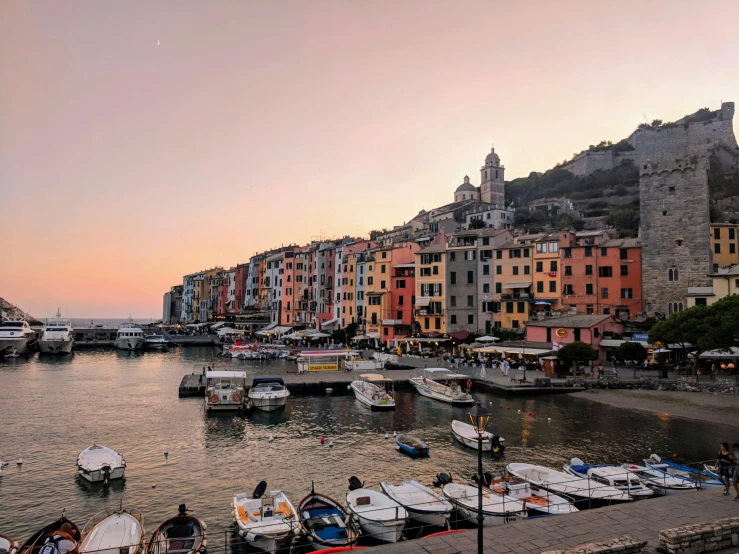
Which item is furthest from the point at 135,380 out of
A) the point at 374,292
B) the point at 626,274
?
the point at 626,274

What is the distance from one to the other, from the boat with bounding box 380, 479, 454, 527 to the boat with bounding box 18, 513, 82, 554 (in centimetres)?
1065

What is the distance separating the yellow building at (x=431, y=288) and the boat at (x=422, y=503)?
53077mm

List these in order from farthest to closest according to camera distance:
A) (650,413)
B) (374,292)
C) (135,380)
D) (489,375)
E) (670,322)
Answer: (374,292)
(135,380)
(489,375)
(670,322)
(650,413)

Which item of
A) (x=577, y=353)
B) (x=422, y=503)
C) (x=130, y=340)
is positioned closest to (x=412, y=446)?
(x=422, y=503)

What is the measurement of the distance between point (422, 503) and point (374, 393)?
2280 centimetres

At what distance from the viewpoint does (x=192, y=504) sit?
20906mm

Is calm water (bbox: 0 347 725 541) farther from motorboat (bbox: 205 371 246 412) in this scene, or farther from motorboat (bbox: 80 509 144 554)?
motorboat (bbox: 80 509 144 554)

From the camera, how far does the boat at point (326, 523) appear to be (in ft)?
53.3

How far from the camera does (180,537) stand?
16781 millimetres

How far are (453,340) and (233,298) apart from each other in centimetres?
8107

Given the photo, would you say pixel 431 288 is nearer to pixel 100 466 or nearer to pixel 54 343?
pixel 100 466

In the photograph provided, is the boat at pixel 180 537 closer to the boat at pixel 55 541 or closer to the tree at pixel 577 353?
the boat at pixel 55 541

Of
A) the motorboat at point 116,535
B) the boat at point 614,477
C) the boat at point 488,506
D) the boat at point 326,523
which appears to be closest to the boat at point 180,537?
the motorboat at point 116,535

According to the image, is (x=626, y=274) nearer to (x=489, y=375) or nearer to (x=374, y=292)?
(x=489, y=375)
